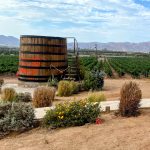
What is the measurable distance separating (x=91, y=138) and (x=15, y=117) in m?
1.96

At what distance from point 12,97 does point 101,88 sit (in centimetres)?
575

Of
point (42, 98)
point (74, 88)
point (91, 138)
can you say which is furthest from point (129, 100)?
point (74, 88)

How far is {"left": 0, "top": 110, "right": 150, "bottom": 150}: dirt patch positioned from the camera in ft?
22.6

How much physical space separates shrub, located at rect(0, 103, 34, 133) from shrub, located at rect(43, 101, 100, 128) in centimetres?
37

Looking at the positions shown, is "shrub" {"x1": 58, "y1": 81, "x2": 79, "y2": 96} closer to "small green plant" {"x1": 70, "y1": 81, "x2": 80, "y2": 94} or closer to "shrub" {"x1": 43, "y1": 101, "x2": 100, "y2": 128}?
"small green plant" {"x1": 70, "y1": 81, "x2": 80, "y2": 94}

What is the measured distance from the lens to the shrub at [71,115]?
8.32 meters

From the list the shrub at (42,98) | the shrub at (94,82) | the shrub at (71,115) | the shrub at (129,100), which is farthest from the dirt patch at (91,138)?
the shrub at (94,82)

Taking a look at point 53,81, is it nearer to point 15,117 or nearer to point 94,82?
point 94,82

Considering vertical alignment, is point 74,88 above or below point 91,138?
below

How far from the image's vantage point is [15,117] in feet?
28.2

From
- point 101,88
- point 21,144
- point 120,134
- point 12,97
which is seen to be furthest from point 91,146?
point 101,88

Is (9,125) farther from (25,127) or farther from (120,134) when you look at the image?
(120,134)

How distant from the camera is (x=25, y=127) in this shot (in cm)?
845

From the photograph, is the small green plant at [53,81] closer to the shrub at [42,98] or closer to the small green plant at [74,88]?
the small green plant at [74,88]
